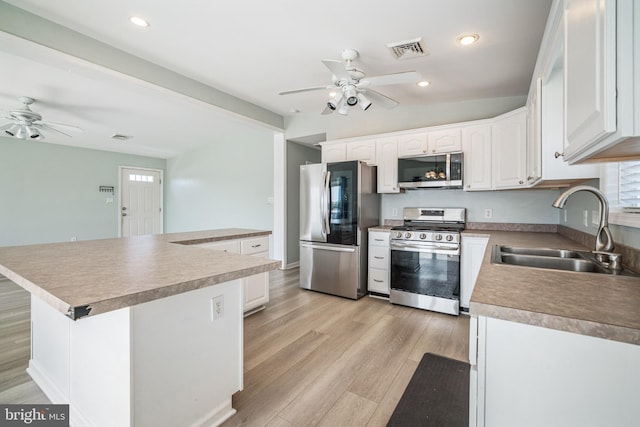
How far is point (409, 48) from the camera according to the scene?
8.70 feet

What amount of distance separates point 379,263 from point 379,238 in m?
0.32

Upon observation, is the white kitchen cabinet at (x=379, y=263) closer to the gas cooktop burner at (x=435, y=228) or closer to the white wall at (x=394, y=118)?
the gas cooktop burner at (x=435, y=228)

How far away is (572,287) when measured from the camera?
1.05 metres

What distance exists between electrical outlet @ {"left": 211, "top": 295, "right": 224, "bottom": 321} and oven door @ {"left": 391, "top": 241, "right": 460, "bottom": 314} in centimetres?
238

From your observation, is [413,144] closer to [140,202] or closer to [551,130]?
[551,130]

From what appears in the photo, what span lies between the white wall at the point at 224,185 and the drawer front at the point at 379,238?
2.47 m

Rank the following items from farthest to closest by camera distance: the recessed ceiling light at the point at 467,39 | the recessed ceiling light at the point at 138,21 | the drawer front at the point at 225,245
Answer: the drawer front at the point at 225,245, the recessed ceiling light at the point at 467,39, the recessed ceiling light at the point at 138,21

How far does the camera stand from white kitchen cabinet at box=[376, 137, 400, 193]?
12.5 feet

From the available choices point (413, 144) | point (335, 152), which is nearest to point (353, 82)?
point (413, 144)

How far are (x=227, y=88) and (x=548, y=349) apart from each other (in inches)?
157

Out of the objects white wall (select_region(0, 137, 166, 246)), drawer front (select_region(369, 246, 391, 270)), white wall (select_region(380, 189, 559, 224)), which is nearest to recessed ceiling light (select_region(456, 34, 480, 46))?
white wall (select_region(380, 189, 559, 224))

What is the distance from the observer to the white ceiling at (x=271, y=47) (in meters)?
2.18

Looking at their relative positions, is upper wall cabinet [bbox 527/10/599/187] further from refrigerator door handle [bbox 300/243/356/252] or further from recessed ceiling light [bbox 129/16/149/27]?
recessed ceiling light [bbox 129/16/149/27]

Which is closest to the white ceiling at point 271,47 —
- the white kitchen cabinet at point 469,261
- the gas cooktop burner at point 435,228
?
the gas cooktop burner at point 435,228
